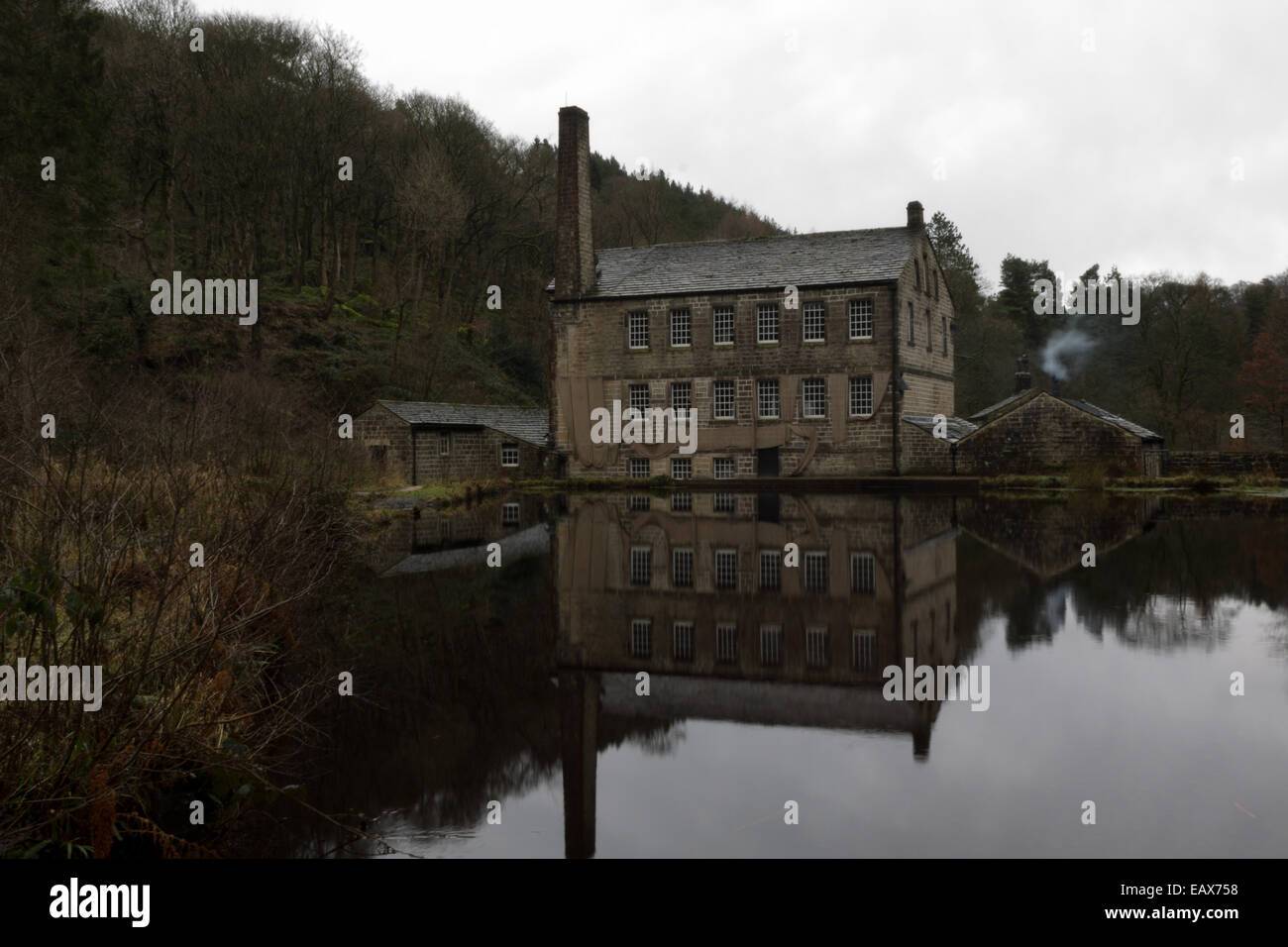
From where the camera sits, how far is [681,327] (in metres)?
38.5

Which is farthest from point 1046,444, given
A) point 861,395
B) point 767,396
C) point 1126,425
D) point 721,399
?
point 721,399

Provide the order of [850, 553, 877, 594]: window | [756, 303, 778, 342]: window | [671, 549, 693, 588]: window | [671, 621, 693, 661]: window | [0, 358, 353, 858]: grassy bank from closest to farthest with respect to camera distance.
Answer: [0, 358, 353, 858]: grassy bank → [671, 621, 693, 661]: window → [850, 553, 877, 594]: window → [671, 549, 693, 588]: window → [756, 303, 778, 342]: window

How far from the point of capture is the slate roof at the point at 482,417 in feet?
119

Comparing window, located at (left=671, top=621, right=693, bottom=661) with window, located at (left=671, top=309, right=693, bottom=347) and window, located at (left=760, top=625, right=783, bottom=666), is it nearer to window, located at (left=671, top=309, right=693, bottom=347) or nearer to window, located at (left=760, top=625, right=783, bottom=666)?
window, located at (left=760, top=625, right=783, bottom=666)

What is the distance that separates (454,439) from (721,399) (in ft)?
34.1

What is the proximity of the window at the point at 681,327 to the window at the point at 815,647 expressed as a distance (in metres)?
29.4

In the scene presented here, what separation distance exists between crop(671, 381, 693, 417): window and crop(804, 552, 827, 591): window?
2309cm

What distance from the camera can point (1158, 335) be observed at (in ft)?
169

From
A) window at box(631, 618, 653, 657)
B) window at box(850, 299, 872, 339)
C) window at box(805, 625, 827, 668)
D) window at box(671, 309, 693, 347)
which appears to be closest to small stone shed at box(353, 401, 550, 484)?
window at box(671, 309, 693, 347)

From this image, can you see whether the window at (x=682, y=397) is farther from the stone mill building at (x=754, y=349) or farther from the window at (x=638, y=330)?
the window at (x=638, y=330)

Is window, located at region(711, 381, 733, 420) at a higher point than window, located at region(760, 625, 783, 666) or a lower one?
higher

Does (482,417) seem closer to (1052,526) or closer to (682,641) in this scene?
(1052,526)

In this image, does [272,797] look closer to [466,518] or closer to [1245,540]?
[1245,540]

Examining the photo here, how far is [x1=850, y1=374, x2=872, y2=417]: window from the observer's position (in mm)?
36469
